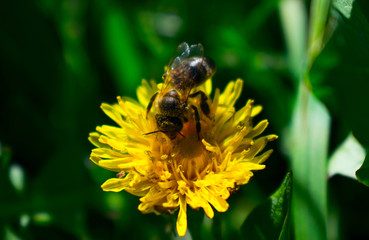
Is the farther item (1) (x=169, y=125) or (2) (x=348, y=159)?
(2) (x=348, y=159)

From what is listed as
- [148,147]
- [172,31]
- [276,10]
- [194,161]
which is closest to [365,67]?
[194,161]

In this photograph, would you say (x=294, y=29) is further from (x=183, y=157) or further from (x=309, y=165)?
(x=183, y=157)

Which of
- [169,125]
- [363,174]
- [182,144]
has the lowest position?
[363,174]

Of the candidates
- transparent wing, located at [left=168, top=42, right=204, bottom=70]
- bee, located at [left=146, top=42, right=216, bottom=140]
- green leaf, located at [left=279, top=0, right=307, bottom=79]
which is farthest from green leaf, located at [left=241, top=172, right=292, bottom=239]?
green leaf, located at [left=279, top=0, right=307, bottom=79]

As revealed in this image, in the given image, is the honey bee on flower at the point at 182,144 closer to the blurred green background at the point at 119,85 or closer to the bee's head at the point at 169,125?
the bee's head at the point at 169,125

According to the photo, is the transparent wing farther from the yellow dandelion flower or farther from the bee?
the yellow dandelion flower

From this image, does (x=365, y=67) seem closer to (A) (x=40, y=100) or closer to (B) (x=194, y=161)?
(B) (x=194, y=161)

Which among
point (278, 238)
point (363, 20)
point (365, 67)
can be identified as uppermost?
point (363, 20)

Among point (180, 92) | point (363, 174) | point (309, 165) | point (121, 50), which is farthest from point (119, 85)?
point (363, 174)
